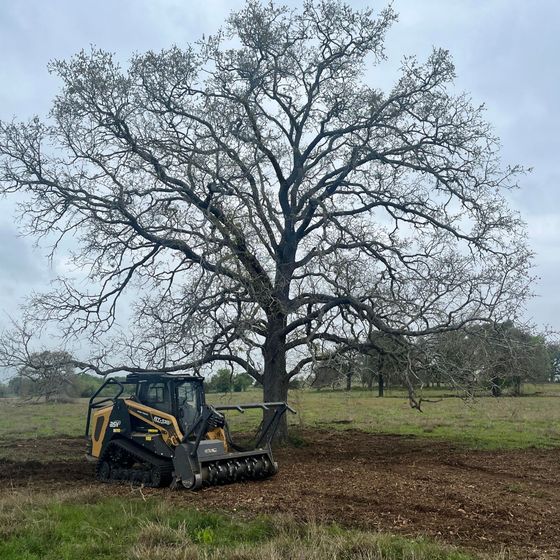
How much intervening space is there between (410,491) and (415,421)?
17591mm

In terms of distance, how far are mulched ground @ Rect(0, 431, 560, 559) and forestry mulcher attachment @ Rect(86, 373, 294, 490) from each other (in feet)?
1.32

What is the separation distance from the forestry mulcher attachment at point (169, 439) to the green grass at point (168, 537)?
6.07ft

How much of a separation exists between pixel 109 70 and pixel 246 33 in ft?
12.6

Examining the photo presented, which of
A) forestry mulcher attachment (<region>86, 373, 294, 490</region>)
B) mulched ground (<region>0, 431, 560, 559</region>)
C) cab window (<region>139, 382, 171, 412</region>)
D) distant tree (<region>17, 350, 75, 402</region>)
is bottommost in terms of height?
mulched ground (<region>0, 431, 560, 559</region>)

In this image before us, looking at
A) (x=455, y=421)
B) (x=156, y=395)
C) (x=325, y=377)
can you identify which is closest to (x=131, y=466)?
(x=156, y=395)

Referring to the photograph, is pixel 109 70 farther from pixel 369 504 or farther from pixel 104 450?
pixel 369 504

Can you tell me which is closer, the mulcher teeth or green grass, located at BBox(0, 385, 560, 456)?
the mulcher teeth

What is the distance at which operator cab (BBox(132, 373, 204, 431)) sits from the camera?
13984 millimetres

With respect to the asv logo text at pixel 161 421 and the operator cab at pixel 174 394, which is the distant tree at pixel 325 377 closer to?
the operator cab at pixel 174 394

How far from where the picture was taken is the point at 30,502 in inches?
420

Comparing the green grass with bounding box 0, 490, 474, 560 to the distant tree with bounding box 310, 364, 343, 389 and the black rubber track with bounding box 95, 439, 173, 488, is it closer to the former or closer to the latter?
the black rubber track with bounding box 95, 439, 173, 488

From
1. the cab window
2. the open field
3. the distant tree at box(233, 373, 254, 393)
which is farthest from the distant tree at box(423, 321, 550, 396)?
the cab window

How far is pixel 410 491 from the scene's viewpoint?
11594 millimetres

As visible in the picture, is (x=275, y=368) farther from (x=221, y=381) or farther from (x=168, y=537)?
(x=168, y=537)
